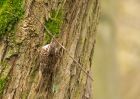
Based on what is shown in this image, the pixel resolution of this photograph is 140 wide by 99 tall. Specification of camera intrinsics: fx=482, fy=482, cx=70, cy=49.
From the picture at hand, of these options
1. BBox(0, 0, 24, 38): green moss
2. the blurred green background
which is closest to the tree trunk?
BBox(0, 0, 24, 38): green moss

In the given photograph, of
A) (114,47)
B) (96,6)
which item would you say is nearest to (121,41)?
(114,47)

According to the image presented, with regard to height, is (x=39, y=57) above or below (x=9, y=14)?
below

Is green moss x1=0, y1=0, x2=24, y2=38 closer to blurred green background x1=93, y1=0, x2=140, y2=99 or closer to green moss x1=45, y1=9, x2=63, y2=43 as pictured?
green moss x1=45, y1=9, x2=63, y2=43

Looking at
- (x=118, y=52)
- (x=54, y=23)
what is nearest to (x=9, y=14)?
(x=54, y=23)

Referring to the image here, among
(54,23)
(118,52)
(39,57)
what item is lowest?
(118,52)

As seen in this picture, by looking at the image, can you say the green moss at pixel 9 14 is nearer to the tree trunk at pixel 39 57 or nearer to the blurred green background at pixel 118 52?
the tree trunk at pixel 39 57

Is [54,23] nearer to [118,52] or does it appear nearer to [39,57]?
[39,57]

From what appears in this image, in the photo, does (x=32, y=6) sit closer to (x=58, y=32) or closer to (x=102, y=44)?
(x=58, y=32)

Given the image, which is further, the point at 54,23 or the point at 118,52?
the point at 118,52
